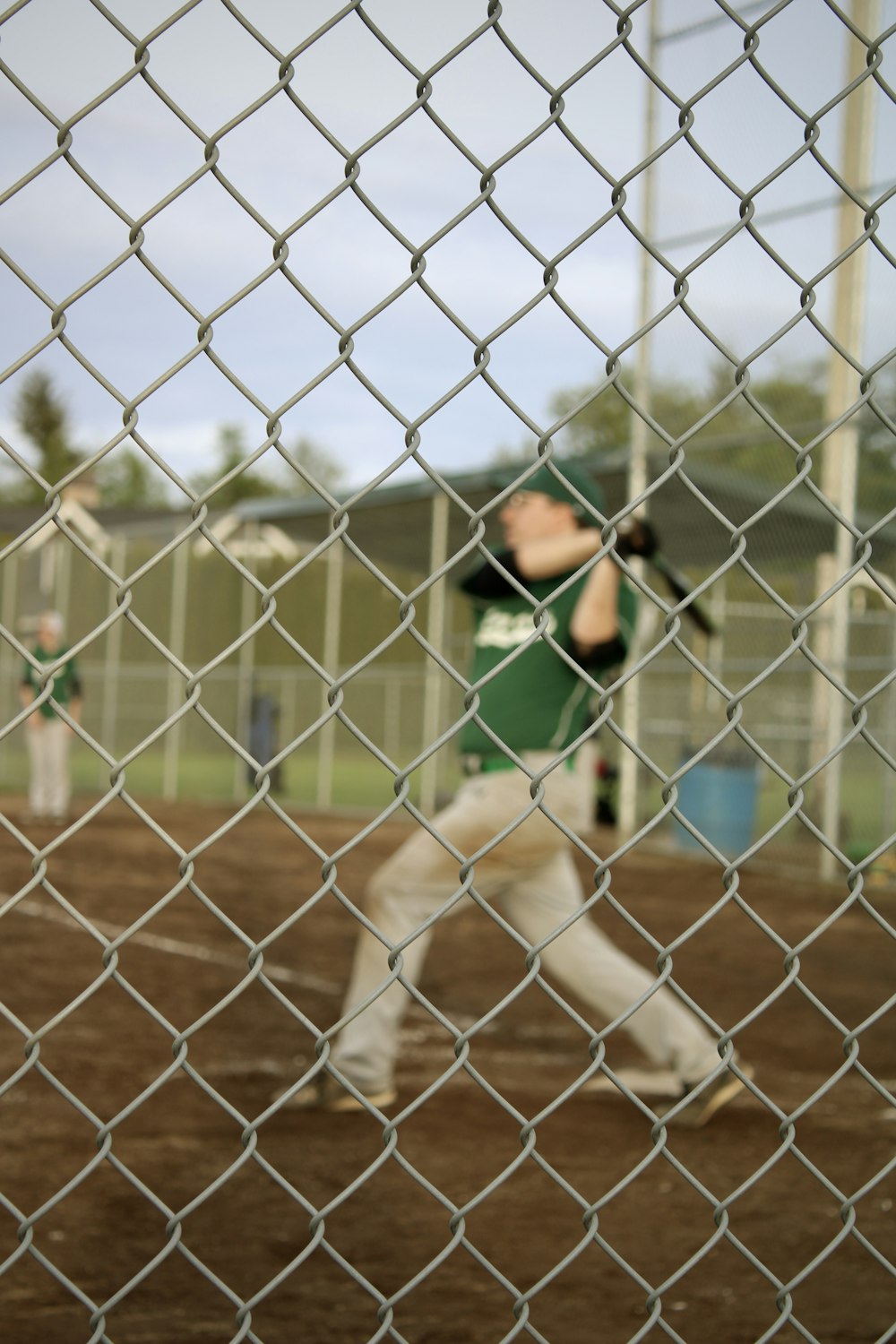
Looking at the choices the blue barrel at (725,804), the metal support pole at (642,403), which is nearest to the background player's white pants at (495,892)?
the blue barrel at (725,804)

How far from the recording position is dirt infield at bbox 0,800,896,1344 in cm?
268

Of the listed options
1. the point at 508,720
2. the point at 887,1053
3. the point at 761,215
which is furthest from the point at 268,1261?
the point at 761,215

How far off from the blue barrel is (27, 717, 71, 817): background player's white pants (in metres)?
5.89

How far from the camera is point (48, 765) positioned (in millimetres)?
13711

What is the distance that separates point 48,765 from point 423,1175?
34.4ft

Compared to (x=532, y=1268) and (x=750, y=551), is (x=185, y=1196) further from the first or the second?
(x=750, y=551)

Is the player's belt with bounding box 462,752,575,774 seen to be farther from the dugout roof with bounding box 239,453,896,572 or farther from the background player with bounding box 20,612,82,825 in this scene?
the background player with bounding box 20,612,82,825

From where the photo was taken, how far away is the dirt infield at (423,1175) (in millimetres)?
2676

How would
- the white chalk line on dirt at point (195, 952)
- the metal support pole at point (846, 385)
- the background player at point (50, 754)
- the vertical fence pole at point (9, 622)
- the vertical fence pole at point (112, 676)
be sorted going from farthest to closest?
the vertical fence pole at point (9, 622) → the vertical fence pole at point (112, 676) → the background player at point (50, 754) → the metal support pole at point (846, 385) → the white chalk line on dirt at point (195, 952)

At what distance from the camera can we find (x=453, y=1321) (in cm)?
297

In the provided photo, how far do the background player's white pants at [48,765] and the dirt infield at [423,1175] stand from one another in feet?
Result: 20.3

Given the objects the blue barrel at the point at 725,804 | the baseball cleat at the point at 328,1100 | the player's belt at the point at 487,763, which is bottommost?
the blue barrel at the point at 725,804

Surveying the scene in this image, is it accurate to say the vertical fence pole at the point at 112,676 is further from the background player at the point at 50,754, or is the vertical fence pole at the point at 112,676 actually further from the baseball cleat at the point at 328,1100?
the baseball cleat at the point at 328,1100

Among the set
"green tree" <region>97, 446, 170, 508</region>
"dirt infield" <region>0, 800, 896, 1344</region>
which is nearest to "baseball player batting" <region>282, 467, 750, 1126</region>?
"dirt infield" <region>0, 800, 896, 1344</region>
